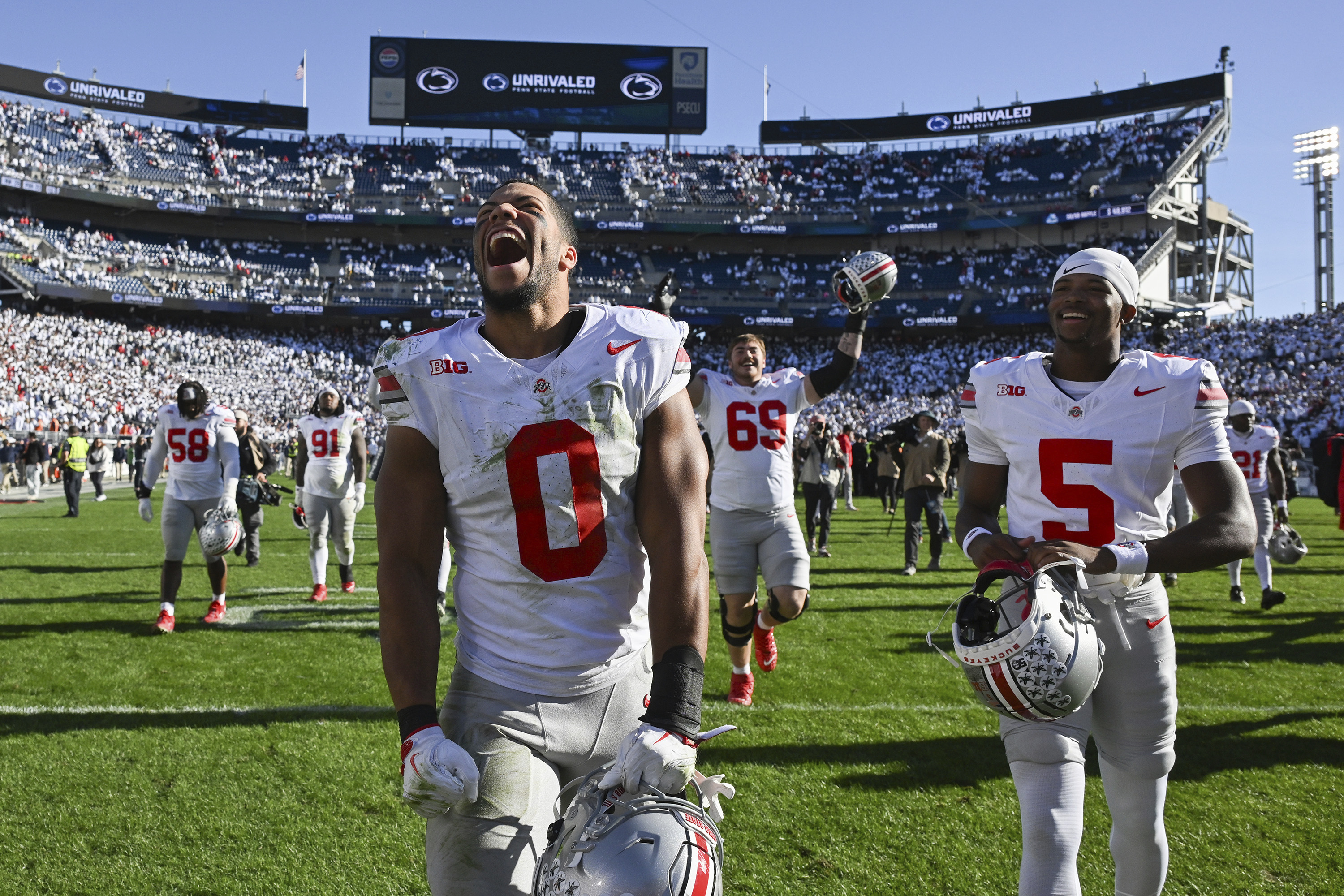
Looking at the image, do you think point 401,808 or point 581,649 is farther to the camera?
point 401,808

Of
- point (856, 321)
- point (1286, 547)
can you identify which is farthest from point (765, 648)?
point (1286, 547)

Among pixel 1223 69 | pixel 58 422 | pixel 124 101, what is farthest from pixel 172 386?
pixel 1223 69

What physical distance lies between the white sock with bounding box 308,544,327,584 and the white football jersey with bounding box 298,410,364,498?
590mm

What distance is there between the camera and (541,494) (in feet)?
7.60

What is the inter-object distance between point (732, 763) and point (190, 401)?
230 inches

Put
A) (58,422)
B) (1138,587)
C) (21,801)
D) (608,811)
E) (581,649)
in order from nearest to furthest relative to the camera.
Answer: (608,811) < (581,649) < (1138,587) < (21,801) < (58,422)

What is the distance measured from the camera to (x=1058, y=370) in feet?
10.6

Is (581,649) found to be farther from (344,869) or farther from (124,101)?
(124,101)

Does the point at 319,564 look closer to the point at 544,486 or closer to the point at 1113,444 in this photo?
the point at 544,486

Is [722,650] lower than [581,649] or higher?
lower

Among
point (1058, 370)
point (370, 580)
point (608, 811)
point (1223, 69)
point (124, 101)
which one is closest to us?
point (608, 811)

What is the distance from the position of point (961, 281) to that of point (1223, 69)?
16.2 meters

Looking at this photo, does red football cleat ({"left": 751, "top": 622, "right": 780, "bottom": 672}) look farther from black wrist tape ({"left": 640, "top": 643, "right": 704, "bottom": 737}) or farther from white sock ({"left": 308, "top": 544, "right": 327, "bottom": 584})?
white sock ({"left": 308, "top": 544, "right": 327, "bottom": 584})

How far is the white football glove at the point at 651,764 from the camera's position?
195 centimetres
